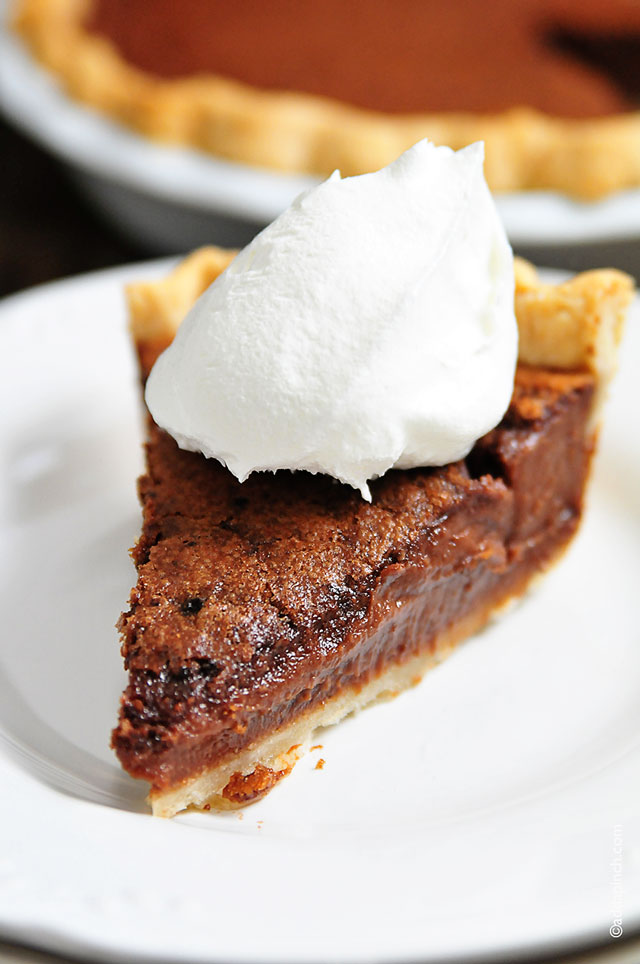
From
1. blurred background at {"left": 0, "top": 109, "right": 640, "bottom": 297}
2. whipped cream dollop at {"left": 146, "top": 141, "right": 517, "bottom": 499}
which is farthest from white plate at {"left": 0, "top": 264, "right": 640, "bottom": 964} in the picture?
blurred background at {"left": 0, "top": 109, "right": 640, "bottom": 297}

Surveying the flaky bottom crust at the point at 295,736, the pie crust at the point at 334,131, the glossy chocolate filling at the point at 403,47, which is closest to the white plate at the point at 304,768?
the flaky bottom crust at the point at 295,736

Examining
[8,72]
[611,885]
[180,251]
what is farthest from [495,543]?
[8,72]

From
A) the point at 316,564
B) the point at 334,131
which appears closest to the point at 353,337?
the point at 316,564

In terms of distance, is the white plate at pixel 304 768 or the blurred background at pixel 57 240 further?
the blurred background at pixel 57 240

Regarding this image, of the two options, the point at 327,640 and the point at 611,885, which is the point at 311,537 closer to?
→ the point at 327,640

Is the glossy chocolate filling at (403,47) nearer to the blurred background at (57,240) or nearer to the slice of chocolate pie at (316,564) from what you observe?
the blurred background at (57,240)

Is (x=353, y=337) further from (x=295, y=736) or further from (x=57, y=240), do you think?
(x=57, y=240)

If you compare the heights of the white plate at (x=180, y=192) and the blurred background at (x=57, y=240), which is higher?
the white plate at (x=180, y=192)
